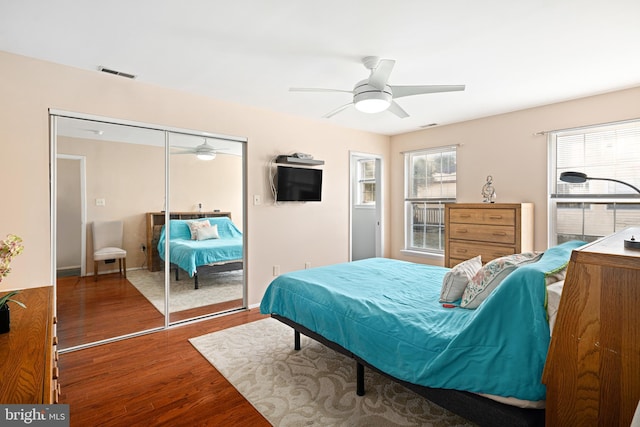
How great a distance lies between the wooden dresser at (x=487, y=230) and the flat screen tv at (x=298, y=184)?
1.80 metres

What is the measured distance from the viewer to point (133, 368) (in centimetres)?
260

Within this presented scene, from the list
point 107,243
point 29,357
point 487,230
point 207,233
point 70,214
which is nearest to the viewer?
point 29,357

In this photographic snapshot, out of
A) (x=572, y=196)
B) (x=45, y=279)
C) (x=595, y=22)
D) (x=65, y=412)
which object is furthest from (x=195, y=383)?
(x=572, y=196)

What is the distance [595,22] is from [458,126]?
262cm

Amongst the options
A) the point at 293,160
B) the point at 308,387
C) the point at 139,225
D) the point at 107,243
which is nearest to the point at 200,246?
the point at 139,225

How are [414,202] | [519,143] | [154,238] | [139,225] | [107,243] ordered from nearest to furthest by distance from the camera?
[107,243] → [139,225] → [154,238] → [519,143] → [414,202]

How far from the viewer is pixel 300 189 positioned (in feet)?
14.6

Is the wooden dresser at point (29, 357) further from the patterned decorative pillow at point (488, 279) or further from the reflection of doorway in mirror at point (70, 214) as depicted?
the patterned decorative pillow at point (488, 279)

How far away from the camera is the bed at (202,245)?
356cm

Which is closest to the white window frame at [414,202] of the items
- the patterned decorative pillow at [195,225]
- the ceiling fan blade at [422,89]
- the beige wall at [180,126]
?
the beige wall at [180,126]

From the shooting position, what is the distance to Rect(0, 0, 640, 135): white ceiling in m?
2.02

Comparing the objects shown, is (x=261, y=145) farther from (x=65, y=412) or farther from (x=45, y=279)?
(x=65, y=412)

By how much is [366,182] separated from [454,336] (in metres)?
4.75

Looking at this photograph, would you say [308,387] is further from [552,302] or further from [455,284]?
[552,302]
